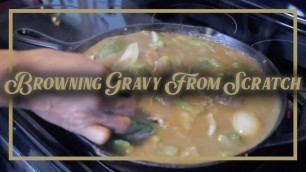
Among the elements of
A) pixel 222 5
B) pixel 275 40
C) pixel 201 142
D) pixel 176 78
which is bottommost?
pixel 201 142

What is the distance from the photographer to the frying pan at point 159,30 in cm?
60

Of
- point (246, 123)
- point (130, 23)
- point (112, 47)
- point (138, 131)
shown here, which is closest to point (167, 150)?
point (138, 131)

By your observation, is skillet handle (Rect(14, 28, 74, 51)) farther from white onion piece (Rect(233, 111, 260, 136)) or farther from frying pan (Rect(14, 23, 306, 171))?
white onion piece (Rect(233, 111, 260, 136))

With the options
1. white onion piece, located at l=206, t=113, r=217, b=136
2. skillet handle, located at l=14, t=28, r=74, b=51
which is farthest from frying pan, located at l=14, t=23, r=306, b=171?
white onion piece, located at l=206, t=113, r=217, b=136

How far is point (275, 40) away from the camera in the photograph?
988 mm

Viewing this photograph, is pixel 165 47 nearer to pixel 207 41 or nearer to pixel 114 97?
pixel 207 41

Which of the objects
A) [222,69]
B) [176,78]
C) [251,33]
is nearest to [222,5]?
[251,33]

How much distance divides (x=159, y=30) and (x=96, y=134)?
0.37m

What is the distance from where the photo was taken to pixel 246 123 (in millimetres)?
745

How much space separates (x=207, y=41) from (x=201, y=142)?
31 cm

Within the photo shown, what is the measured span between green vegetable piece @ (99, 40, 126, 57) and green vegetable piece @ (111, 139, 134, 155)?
0.24 metres

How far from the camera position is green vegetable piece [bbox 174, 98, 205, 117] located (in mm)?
705

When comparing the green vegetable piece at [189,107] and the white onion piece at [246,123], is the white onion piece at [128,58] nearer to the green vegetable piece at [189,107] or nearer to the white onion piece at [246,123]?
the green vegetable piece at [189,107]

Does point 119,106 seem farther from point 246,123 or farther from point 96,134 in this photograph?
point 246,123
